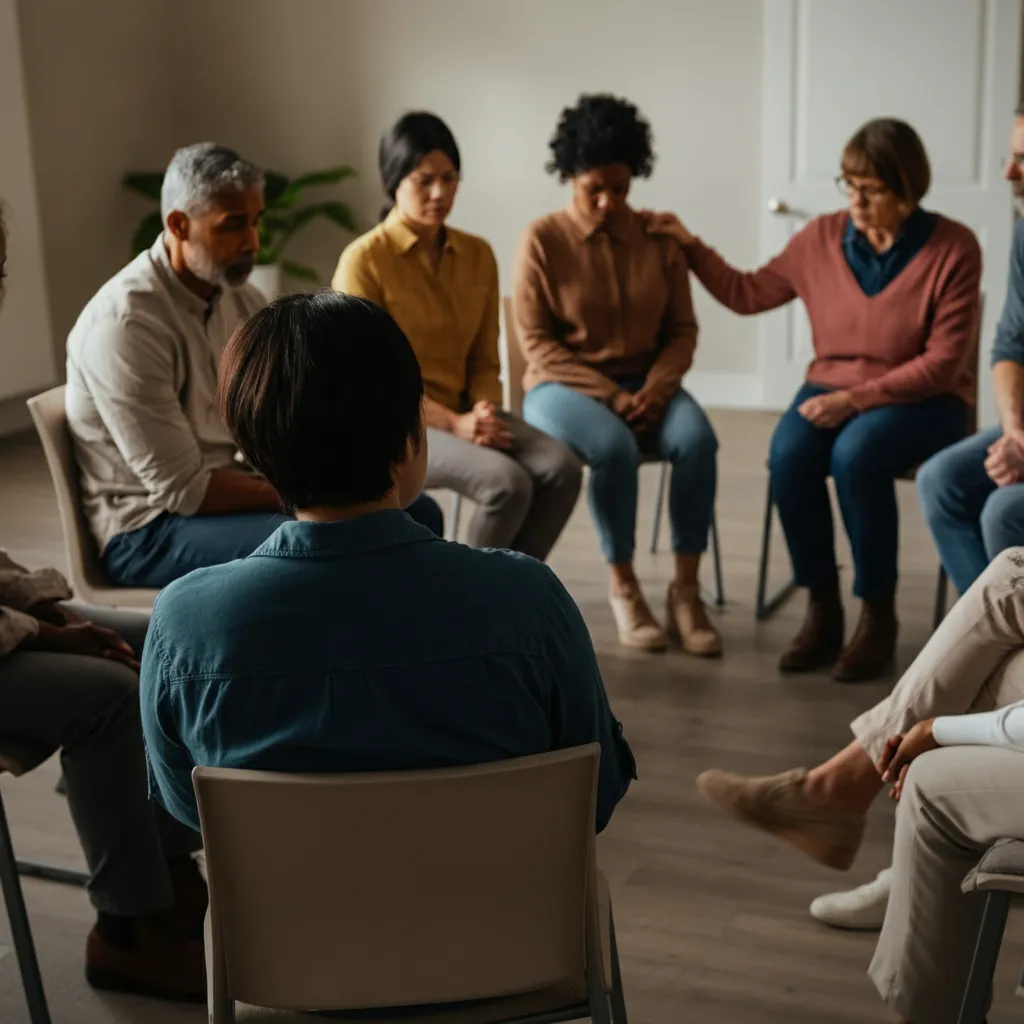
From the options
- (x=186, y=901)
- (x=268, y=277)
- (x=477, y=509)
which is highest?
(x=268, y=277)

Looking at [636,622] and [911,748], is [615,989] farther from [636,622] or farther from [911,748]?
[636,622]

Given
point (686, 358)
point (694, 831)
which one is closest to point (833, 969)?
point (694, 831)

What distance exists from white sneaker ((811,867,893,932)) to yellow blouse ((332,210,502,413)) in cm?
157

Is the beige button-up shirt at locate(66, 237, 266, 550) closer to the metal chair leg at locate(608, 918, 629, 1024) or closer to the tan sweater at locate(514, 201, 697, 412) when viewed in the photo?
the tan sweater at locate(514, 201, 697, 412)

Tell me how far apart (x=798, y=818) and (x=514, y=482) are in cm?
128

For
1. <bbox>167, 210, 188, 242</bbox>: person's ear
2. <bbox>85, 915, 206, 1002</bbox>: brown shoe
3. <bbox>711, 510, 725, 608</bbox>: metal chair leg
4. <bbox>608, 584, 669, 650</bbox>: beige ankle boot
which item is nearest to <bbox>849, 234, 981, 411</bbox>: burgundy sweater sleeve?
<bbox>711, 510, 725, 608</bbox>: metal chair leg

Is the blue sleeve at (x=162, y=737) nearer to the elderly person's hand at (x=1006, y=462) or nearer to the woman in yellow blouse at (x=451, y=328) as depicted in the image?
the woman in yellow blouse at (x=451, y=328)

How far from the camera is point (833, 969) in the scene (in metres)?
2.21

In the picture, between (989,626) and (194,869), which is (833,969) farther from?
(194,869)

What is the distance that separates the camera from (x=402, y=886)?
1.32m

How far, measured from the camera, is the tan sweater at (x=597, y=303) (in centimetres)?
363

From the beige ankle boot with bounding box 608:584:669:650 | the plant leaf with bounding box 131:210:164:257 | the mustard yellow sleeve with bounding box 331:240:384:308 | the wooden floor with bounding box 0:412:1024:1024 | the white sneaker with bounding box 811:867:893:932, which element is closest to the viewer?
the wooden floor with bounding box 0:412:1024:1024

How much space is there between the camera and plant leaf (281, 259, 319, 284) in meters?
6.32

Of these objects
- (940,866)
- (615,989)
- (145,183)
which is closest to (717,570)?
(940,866)
